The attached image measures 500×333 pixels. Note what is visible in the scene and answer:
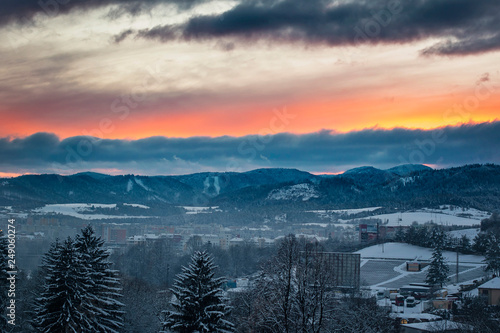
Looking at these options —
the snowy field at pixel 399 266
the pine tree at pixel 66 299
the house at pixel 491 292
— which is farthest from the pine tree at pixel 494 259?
the pine tree at pixel 66 299

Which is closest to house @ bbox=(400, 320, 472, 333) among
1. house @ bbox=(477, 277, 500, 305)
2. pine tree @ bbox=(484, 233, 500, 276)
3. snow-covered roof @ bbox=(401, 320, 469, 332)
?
snow-covered roof @ bbox=(401, 320, 469, 332)

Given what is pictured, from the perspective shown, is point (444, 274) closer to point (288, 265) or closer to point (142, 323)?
point (142, 323)

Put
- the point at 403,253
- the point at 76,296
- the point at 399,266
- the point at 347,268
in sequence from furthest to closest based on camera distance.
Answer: the point at 403,253
the point at 399,266
the point at 347,268
the point at 76,296

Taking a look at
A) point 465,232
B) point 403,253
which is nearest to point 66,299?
point 403,253

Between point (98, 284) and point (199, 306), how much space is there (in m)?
6.72

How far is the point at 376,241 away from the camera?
154 meters

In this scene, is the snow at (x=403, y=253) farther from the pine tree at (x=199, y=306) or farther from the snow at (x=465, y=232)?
the pine tree at (x=199, y=306)

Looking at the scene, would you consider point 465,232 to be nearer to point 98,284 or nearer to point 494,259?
point 494,259

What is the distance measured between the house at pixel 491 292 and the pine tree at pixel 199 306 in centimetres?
3808

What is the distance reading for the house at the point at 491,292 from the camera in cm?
6102

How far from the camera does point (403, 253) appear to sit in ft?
436

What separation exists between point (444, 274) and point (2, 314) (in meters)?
74.2

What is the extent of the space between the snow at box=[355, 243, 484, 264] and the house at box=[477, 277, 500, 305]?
2061 inches

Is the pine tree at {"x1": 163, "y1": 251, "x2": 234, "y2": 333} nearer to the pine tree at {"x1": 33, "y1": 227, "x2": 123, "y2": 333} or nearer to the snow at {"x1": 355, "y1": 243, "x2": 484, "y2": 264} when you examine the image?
the pine tree at {"x1": 33, "y1": 227, "x2": 123, "y2": 333}
